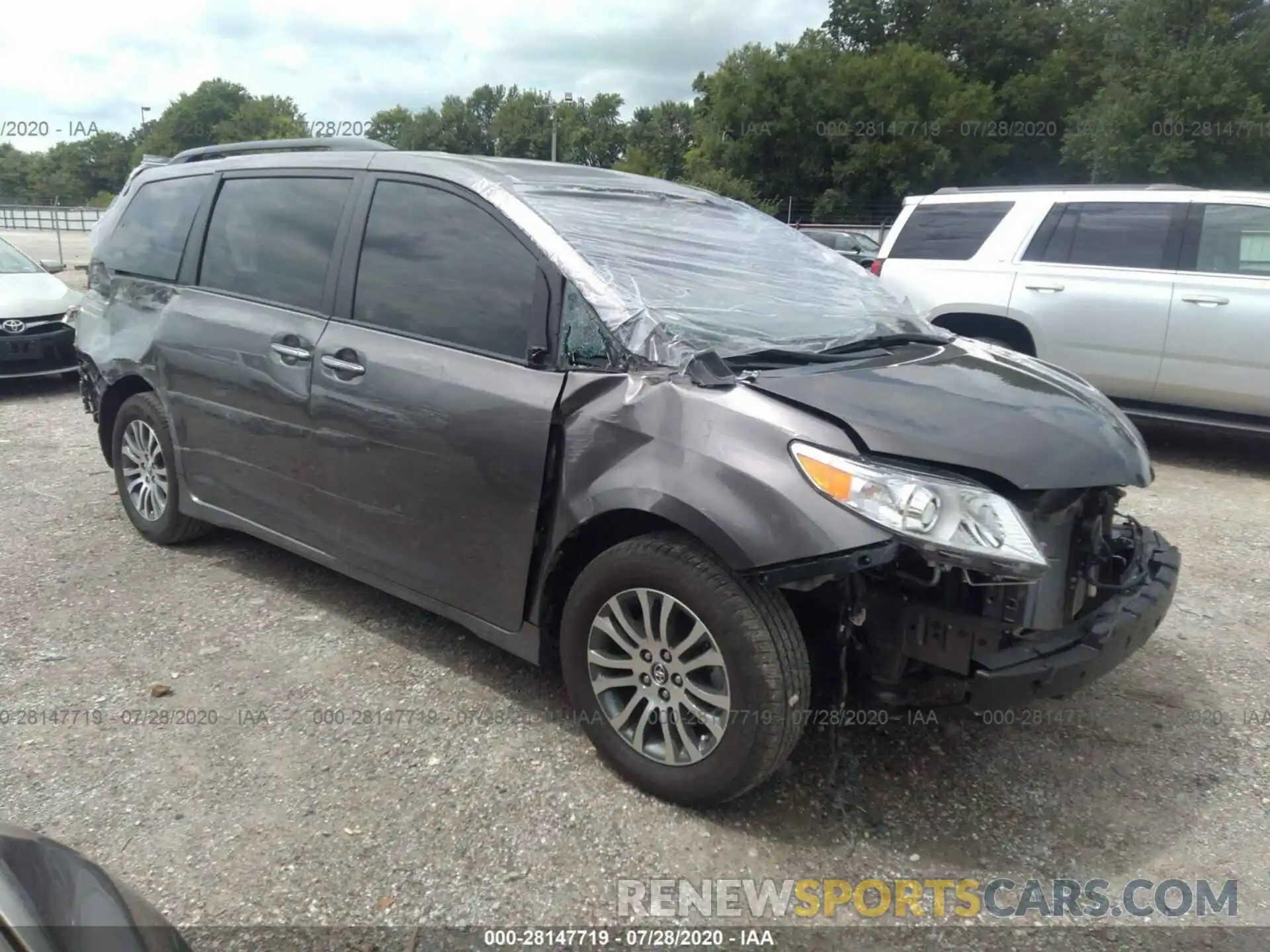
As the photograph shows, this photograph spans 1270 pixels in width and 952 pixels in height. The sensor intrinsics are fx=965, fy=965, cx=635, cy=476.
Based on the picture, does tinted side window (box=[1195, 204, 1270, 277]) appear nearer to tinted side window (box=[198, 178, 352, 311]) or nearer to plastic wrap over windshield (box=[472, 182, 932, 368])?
plastic wrap over windshield (box=[472, 182, 932, 368])

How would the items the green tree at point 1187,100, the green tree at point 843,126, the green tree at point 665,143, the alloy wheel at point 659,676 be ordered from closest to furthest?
the alloy wheel at point 659,676 → the green tree at point 1187,100 → the green tree at point 843,126 → the green tree at point 665,143

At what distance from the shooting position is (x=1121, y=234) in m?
6.86

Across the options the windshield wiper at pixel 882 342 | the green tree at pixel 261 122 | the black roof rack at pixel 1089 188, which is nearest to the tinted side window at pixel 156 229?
the windshield wiper at pixel 882 342

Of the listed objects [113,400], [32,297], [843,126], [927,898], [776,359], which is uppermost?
[843,126]

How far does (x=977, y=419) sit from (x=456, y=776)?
1873 mm

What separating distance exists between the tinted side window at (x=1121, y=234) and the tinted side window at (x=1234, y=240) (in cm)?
24

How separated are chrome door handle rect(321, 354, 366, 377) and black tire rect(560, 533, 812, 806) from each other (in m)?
1.22

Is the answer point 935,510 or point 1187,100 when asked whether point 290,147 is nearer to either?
point 935,510

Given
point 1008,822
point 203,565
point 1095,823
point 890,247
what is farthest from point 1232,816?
point 890,247

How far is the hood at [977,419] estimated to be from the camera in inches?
101

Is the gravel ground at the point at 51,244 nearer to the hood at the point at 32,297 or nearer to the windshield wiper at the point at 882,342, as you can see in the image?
the hood at the point at 32,297

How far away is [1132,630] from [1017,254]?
5093 mm

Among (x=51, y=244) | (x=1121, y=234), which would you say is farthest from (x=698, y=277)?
(x=51, y=244)

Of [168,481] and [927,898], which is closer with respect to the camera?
[927,898]
